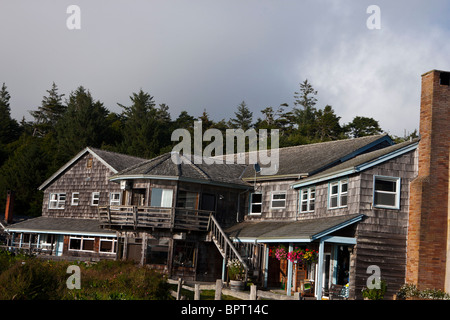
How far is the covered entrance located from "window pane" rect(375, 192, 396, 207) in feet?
4.20

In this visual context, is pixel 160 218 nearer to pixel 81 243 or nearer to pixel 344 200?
pixel 344 200

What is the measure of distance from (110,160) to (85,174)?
2.41 meters

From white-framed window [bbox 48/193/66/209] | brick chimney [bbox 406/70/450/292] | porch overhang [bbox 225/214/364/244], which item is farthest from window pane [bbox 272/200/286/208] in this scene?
white-framed window [bbox 48/193/66/209]

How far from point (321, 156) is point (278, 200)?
11.6 ft

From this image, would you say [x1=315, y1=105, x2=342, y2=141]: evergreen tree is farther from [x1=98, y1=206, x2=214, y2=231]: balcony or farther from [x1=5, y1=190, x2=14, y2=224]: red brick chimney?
[x1=98, y1=206, x2=214, y2=231]: balcony

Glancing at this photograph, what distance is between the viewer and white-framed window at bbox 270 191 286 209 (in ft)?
108

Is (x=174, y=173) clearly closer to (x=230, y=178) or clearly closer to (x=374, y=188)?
(x=230, y=178)

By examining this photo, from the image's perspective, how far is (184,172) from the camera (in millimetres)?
34062

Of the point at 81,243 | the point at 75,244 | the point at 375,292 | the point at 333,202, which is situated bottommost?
the point at 375,292

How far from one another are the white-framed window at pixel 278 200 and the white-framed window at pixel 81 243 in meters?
14.8

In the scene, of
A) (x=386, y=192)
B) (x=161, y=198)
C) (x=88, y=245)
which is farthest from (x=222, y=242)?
(x=88, y=245)

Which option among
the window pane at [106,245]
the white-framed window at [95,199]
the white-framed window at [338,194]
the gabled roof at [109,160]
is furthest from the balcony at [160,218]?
the white-framed window at [95,199]

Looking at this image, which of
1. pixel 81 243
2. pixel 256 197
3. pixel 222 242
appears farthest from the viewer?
pixel 81 243
